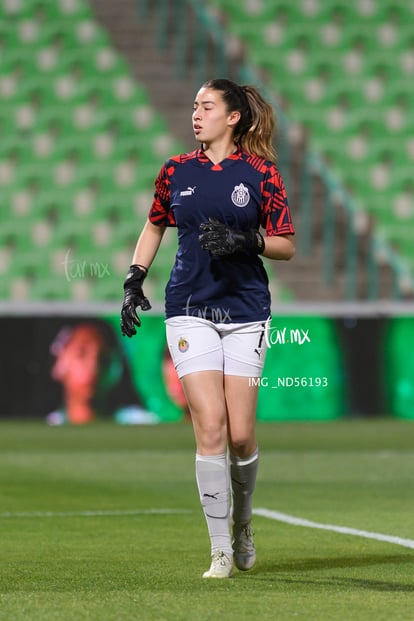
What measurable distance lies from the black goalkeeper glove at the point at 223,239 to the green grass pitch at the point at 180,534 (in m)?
1.31

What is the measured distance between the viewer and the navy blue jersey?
6.07 metres

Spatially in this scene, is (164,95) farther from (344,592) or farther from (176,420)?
(344,592)

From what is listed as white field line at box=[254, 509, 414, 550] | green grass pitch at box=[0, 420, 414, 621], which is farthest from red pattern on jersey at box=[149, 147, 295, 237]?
white field line at box=[254, 509, 414, 550]

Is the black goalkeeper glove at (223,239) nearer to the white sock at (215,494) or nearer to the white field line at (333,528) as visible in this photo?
the white sock at (215,494)

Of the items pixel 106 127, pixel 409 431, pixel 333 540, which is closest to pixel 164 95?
pixel 106 127

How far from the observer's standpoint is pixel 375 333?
1703 centimetres

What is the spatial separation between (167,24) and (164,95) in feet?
4.31

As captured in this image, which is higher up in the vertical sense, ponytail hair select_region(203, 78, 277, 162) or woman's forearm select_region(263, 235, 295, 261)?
ponytail hair select_region(203, 78, 277, 162)

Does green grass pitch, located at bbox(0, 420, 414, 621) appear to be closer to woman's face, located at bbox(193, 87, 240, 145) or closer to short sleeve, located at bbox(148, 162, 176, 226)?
short sleeve, located at bbox(148, 162, 176, 226)

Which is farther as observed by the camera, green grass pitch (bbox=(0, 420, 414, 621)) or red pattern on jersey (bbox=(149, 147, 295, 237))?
red pattern on jersey (bbox=(149, 147, 295, 237))

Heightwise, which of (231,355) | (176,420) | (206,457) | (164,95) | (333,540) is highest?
(164,95)

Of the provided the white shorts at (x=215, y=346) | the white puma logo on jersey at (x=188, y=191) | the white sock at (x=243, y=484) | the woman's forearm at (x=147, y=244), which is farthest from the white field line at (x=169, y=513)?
the white puma logo on jersey at (x=188, y=191)

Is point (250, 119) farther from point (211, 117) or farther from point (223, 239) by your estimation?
point (223, 239)

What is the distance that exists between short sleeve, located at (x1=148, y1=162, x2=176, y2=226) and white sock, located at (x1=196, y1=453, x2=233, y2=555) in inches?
41.2
